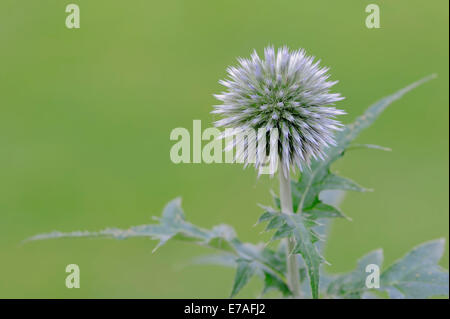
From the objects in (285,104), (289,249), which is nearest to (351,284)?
(289,249)

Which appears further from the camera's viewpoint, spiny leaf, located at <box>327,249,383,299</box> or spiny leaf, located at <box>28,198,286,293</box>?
spiny leaf, located at <box>327,249,383,299</box>

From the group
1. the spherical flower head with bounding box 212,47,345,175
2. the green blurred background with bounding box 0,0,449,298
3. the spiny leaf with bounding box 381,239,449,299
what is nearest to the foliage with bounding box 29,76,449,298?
the spiny leaf with bounding box 381,239,449,299

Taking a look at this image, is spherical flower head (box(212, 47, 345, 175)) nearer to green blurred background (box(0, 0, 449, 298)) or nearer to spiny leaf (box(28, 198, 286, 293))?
spiny leaf (box(28, 198, 286, 293))

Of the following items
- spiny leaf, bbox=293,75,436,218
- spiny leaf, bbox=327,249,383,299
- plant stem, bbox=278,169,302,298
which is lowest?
spiny leaf, bbox=327,249,383,299
